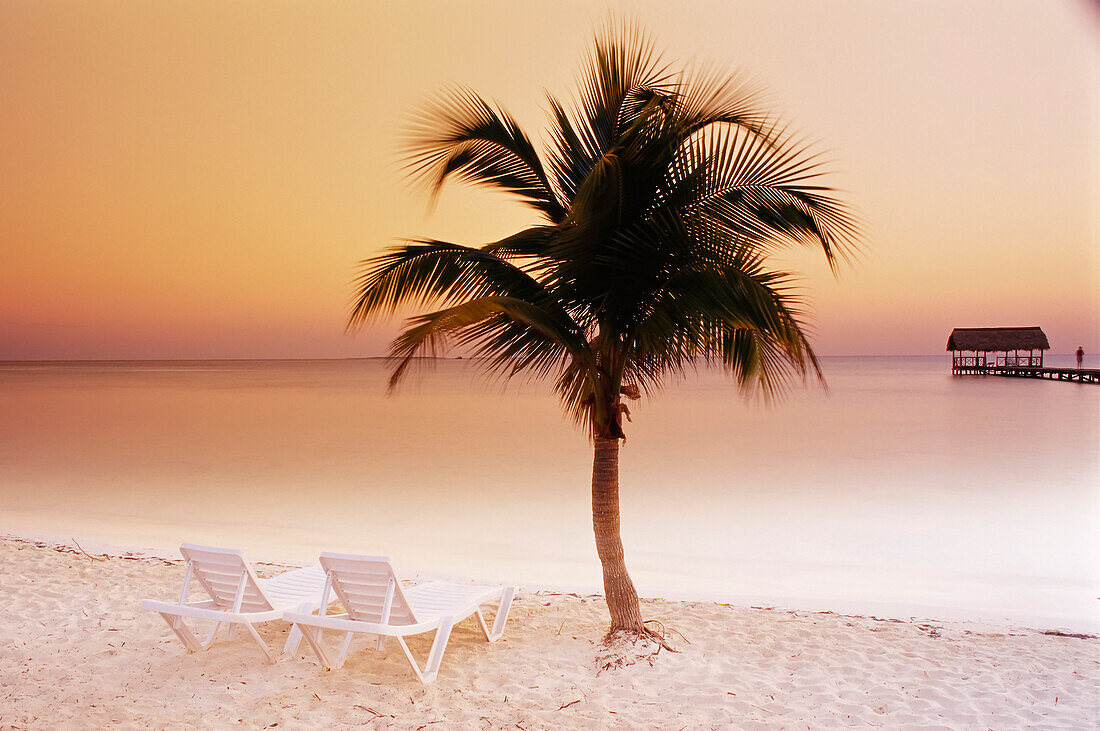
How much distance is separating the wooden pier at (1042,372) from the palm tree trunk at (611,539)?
57.1 m

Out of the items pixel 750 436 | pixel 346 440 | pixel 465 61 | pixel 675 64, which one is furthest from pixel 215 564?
pixel 750 436

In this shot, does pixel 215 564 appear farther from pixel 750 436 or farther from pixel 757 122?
pixel 750 436

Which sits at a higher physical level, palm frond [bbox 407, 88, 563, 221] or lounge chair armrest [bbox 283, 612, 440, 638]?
palm frond [bbox 407, 88, 563, 221]

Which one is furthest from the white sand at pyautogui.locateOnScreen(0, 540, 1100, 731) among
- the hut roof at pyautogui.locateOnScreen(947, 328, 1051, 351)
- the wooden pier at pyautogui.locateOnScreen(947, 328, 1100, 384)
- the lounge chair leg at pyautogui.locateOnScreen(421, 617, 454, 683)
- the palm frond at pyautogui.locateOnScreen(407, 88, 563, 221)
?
the hut roof at pyautogui.locateOnScreen(947, 328, 1051, 351)

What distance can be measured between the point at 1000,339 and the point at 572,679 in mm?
63583

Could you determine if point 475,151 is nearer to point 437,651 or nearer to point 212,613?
point 437,651

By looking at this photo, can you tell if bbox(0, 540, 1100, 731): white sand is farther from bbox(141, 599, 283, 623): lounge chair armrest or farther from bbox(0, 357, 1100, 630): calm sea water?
bbox(0, 357, 1100, 630): calm sea water

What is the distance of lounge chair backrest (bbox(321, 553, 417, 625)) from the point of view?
174 inches

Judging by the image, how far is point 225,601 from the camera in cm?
499

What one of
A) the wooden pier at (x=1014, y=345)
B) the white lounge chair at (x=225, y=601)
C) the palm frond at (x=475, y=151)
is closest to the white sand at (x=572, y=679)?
the white lounge chair at (x=225, y=601)

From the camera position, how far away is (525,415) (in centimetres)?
3528

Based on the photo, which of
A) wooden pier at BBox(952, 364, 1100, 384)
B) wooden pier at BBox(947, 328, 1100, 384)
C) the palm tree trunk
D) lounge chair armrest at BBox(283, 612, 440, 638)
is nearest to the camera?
lounge chair armrest at BBox(283, 612, 440, 638)

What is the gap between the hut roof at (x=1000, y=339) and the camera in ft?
188

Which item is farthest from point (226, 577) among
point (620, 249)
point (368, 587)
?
point (620, 249)
